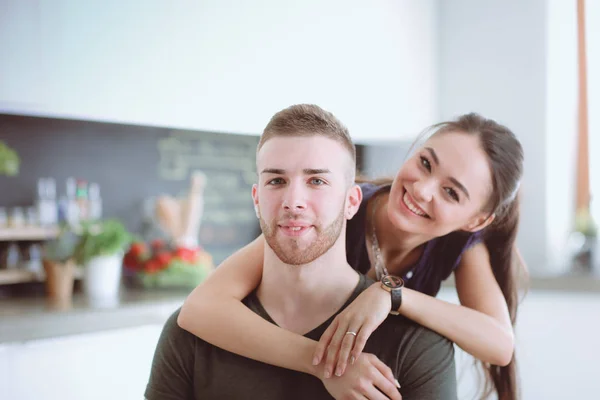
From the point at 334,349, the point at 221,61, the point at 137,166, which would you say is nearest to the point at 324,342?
the point at 334,349

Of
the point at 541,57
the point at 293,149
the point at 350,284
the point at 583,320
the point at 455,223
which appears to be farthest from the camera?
the point at 541,57

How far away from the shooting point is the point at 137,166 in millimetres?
2846

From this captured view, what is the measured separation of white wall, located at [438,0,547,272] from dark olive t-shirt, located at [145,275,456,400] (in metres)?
2.06

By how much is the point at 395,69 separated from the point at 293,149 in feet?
7.29

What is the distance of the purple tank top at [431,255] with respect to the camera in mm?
1437

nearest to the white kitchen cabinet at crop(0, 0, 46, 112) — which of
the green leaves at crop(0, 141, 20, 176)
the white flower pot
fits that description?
the green leaves at crop(0, 141, 20, 176)

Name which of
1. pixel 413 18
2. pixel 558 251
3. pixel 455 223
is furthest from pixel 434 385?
pixel 413 18

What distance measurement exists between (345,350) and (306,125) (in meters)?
0.37

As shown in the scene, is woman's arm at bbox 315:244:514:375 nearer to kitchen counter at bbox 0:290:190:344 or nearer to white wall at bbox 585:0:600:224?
kitchen counter at bbox 0:290:190:344

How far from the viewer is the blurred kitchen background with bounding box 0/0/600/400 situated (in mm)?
2105

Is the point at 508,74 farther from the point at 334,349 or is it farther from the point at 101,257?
the point at 334,349

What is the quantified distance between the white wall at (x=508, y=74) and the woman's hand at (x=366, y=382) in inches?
85.8

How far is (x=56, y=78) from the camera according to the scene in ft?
6.91

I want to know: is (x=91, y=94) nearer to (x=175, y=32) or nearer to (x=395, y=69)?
(x=175, y=32)
